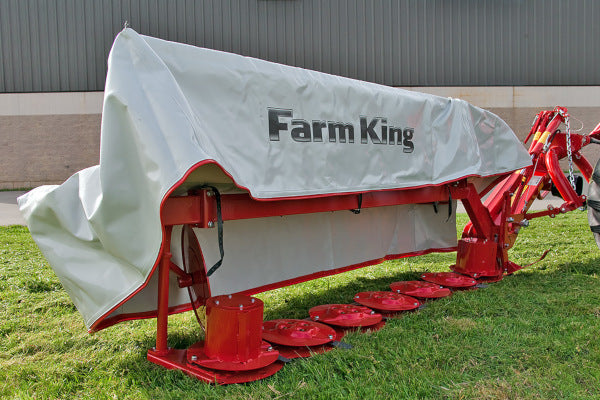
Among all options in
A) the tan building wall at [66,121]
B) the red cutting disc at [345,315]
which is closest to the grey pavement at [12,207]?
the tan building wall at [66,121]

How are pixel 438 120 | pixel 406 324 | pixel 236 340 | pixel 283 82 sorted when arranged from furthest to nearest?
pixel 438 120, pixel 406 324, pixel 283 82, pixel 236 340

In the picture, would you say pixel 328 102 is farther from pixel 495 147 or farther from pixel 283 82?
pixel 495 147

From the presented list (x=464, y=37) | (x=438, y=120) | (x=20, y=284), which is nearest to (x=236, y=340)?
(x=438, y=120)

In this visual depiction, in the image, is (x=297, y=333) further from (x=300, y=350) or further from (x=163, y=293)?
(x=163, y=293)

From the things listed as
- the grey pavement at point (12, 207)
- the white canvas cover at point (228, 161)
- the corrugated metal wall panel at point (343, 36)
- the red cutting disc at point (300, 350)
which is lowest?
the grey pavement at point (12, 207)

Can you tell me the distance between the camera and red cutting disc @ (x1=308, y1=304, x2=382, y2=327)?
11.7 ft

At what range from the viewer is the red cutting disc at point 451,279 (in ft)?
15.0

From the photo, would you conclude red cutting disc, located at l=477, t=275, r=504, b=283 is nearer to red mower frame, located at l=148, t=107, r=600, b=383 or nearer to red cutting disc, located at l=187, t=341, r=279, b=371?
red mower frame, located at l=148, t=107, r=600, b=383

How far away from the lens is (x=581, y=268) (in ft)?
17.3

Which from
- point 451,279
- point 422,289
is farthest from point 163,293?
point 451,279

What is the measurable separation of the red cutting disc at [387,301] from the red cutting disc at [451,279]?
59cm

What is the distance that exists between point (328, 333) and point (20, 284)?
10.6 feet

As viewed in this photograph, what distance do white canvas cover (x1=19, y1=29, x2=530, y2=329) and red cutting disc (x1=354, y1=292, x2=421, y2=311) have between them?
0.44 meters

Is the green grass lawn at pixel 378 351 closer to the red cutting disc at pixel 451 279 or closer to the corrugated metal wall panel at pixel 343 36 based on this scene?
the red cutting disc at pixel 451 279
